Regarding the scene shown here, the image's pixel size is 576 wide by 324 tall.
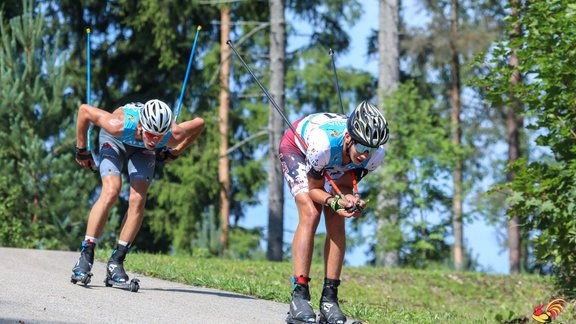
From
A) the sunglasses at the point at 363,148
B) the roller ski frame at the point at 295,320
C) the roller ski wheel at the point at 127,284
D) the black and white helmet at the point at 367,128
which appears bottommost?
the roller ski frame at the point at 295,320

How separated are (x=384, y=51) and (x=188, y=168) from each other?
6816mm

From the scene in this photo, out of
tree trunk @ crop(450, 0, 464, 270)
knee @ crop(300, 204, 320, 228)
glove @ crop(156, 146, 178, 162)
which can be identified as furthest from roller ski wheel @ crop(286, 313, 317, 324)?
tree trunk @ crop(450, 0, 464, 270)

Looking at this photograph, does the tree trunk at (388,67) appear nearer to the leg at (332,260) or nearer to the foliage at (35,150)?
the foliage at (35,150)

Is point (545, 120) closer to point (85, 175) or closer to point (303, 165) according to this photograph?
point (303, 165)

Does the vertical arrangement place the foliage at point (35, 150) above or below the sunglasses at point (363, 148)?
above

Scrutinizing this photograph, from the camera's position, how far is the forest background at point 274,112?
12484 millimetres

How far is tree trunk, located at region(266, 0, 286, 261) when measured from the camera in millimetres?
23166

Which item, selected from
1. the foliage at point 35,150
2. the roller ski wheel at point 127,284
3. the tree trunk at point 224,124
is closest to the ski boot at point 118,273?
the roller ski wheel at point 127,284

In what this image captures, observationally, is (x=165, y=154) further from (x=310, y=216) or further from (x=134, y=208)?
(x=310, y=216)

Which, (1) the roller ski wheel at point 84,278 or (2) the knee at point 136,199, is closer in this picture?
(1) the roller ski wheel at point 84,278

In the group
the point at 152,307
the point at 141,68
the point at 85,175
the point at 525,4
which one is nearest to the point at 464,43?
the point at 141,68

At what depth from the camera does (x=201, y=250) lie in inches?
855

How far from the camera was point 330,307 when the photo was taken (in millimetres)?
8195

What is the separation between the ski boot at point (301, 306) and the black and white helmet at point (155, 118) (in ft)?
7.36
